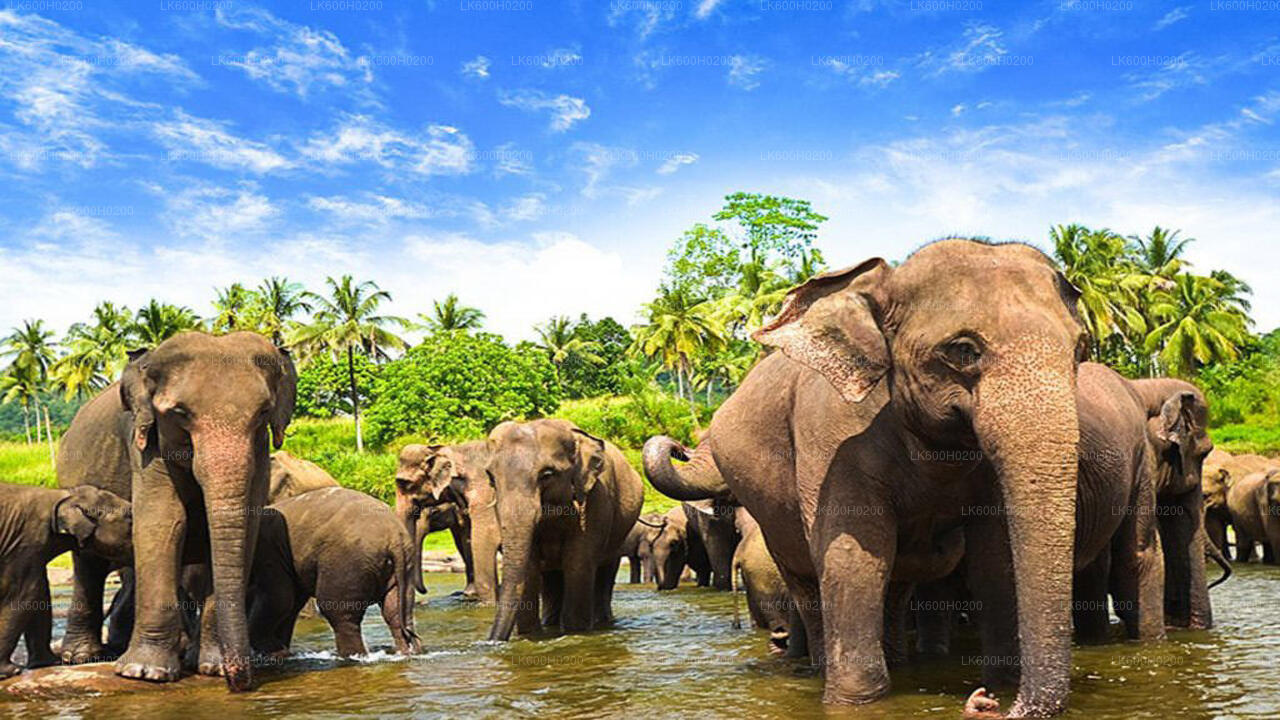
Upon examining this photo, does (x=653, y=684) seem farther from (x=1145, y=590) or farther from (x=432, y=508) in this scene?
(x=432, y=508)

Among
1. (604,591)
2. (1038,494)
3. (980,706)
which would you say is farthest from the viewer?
(604,591)

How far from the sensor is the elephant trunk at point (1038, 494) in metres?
5.55

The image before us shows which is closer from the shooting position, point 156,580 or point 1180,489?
point 156,580

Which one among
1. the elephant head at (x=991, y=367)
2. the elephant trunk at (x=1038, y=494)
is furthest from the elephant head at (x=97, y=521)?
the elephant trunk at (x=1038, y=494)

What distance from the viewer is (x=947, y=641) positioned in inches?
384

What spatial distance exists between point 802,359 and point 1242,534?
19.5 metres

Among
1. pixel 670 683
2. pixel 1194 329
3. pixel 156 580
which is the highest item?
pixel 1194 329

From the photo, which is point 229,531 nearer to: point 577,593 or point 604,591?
point 577,593

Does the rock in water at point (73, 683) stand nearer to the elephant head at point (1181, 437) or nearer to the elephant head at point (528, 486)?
the elephant head at point (528, 486)

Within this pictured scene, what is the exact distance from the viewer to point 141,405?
969cm

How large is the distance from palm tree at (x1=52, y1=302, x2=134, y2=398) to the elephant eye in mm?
75005

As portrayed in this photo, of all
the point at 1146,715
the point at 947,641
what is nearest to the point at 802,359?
the point at 1146,715

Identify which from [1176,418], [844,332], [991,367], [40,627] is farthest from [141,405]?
[1176,418]

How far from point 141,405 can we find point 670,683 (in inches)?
183
